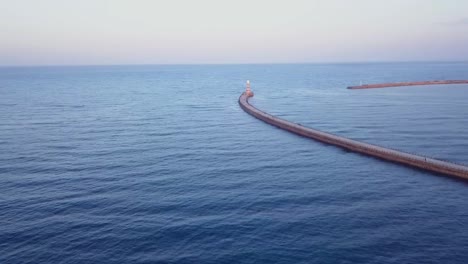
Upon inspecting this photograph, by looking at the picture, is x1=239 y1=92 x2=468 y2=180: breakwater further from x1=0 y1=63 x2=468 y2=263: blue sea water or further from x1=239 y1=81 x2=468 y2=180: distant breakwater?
x1=0 y1=63 x2=468 y2=263: blue sea water

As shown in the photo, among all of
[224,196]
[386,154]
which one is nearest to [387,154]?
[386,154]

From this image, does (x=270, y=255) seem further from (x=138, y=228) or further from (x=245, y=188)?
(x=245, y=188)

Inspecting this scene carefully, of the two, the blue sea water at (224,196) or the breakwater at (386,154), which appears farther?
the breakwater at (386,154)

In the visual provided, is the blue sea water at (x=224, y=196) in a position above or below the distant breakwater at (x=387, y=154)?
below

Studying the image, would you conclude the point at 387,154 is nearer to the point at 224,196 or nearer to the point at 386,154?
the point at 386,154

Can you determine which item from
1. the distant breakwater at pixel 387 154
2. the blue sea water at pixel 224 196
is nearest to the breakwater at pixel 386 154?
the distant breakwater at pixel 387 154

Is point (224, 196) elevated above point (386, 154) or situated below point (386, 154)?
below

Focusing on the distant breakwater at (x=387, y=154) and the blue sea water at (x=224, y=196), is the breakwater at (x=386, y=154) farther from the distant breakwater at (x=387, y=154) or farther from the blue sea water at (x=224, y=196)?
the blue sea water at (x=224, y=196)

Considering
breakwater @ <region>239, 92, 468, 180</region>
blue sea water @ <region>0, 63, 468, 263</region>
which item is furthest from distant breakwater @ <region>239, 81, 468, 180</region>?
blue sea water @ <region>0, 63, 468, 263</region>

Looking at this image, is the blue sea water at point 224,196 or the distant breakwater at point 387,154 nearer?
the blue sea water at point 224,196

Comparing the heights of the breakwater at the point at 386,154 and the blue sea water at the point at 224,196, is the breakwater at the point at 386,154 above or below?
above

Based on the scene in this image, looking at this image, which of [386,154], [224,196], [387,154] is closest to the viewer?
[224,196]
